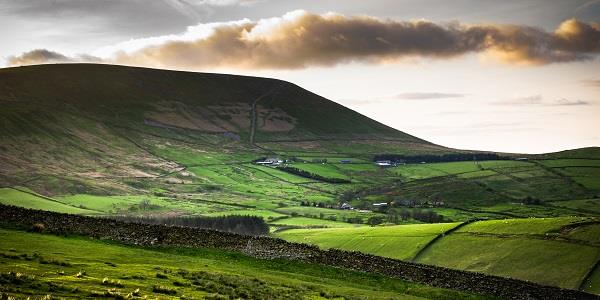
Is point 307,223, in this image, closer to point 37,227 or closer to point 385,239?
point 385,239

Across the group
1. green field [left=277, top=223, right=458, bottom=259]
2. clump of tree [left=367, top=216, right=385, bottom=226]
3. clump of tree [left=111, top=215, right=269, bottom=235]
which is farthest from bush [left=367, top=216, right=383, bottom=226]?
green field [left=277, top=223, right=458, bottom=259]

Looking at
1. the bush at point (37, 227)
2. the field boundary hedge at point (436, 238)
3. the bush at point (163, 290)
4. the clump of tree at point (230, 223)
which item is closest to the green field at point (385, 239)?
the field boundary hedge at point (436, 238)

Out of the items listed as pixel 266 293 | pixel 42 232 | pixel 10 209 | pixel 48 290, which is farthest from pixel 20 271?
pixel 10 209

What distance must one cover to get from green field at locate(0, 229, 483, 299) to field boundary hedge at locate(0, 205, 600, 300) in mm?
1651

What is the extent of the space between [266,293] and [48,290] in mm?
14425

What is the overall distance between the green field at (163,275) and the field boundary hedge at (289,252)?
165 cm

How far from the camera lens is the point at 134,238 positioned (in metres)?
52.5

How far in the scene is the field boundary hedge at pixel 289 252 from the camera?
2058 inches

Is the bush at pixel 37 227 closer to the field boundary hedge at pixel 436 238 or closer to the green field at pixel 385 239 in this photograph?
the field boundary hedge at pixel 436 238

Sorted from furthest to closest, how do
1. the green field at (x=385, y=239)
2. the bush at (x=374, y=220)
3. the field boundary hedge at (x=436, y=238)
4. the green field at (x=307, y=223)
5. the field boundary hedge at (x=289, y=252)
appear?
the bush at (x=374, y=220) < the green field at (x=307, y=223) < the green field at (x=385, y=239) < the field boundary hedge at (x=436, y=238) < the field boundary hedge at (x=289, y=252)

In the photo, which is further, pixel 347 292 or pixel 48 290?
pixel 347 292

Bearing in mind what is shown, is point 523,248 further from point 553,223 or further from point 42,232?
point 42,232

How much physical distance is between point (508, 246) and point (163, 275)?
75667 millimetres

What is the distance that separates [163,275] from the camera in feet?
123
